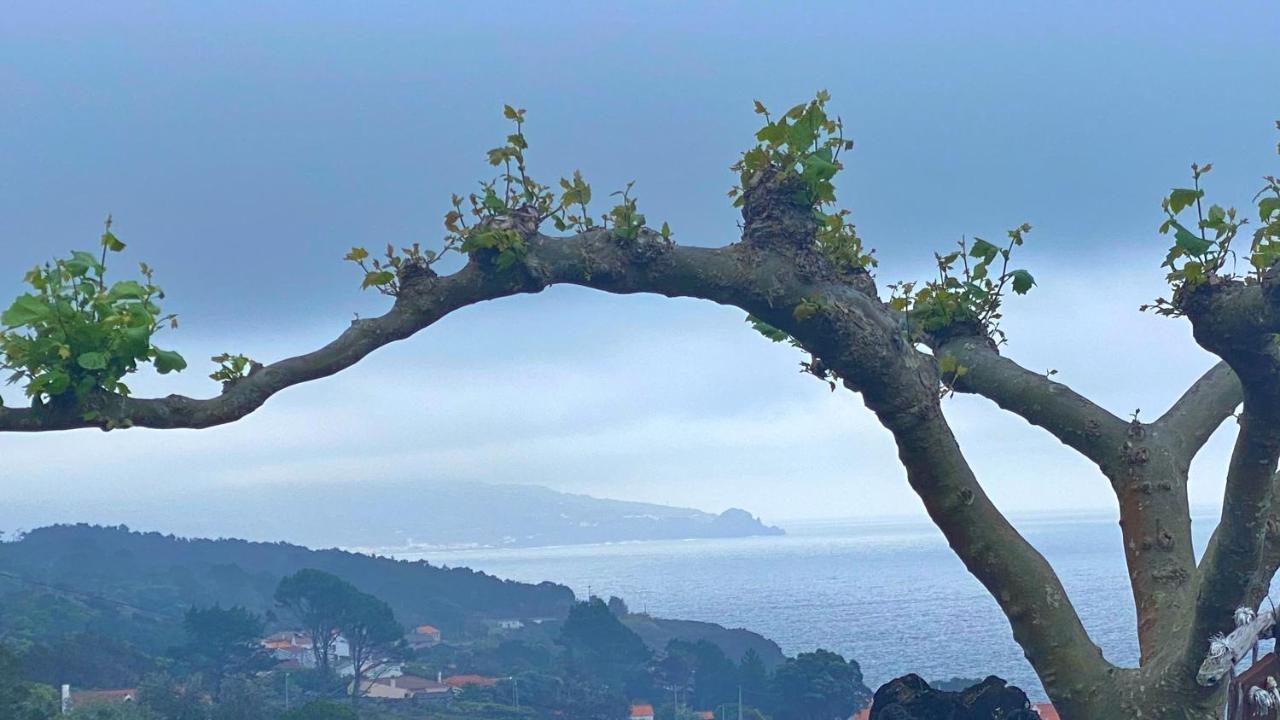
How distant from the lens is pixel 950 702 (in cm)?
482

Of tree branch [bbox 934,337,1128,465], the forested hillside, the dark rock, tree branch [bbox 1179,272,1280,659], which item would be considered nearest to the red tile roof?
the forested hillside

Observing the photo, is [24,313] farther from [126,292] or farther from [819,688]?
[819,688]

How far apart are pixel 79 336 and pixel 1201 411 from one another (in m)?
4.69

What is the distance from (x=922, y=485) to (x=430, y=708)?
11010 millimetres

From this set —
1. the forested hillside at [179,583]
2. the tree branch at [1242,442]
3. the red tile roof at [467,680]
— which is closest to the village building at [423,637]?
the forested hillside at [179,583]

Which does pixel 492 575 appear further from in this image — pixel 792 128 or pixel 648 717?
pixel 792 128

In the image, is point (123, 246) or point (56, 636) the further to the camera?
point (56, 636)

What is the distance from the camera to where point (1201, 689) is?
406 cm

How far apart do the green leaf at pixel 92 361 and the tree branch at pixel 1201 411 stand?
14.1ft

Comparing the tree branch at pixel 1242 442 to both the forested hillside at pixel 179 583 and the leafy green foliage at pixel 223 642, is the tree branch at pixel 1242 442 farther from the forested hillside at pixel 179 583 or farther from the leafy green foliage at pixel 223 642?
the forested hillside at pixel 179 583

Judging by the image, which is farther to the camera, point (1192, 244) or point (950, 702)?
point (950, 702)

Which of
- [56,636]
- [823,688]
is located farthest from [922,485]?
[56,636]

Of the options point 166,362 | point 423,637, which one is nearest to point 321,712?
point 423,637

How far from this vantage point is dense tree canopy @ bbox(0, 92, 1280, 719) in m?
3.63
